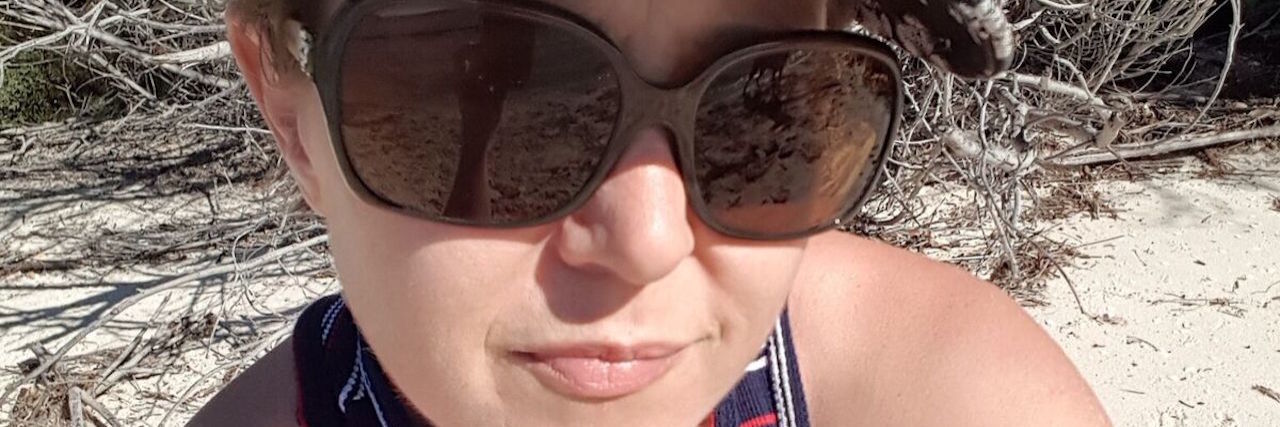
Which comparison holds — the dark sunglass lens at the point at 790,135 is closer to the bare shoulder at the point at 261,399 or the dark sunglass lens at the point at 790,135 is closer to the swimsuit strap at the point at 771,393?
the swimsuit strap at the point at 771,393

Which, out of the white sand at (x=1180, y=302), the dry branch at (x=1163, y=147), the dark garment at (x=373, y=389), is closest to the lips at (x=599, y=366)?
the dark garment at (x=373, y=389)

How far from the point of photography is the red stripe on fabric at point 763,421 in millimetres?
776

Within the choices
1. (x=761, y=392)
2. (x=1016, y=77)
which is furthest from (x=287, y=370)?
(x=1016, y=77)

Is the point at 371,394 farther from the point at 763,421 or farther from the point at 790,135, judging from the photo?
the point at 790,135

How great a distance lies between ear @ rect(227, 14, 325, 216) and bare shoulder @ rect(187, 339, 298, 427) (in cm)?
27

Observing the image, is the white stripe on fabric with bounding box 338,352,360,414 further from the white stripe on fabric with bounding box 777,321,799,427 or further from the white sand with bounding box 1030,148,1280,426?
the white sand with bounding box 1030,148,1280,426

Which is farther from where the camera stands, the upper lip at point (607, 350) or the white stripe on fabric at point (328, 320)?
the white stripe on fabric at point (328, 320)

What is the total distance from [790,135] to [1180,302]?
2586 millimetres

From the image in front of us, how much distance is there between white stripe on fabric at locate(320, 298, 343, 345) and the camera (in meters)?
A: 0.89

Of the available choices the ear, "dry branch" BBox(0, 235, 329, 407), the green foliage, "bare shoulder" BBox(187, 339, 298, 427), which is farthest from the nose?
the green foliage

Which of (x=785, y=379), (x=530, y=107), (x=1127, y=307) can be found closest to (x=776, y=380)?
(x=785, y=379)

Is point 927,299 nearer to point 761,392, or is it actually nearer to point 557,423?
point 761,392

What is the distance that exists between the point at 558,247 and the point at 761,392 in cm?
29

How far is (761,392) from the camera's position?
0.79 meters
